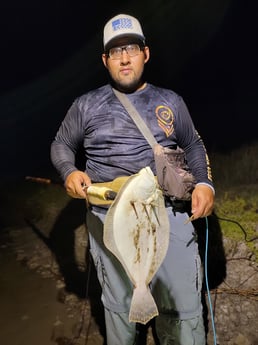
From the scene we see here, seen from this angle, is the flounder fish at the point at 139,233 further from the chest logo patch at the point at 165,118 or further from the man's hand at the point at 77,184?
the chest logo patch at the point at 165,118

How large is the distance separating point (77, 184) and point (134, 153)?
0.49 meters

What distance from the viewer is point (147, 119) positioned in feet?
8.47

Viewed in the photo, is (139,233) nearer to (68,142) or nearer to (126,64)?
(68,142)

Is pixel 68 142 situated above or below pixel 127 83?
below

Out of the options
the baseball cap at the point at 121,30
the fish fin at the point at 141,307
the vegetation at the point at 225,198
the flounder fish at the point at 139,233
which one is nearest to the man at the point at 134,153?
the baseball cap at the point at 121,30

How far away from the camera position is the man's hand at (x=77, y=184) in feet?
7.77

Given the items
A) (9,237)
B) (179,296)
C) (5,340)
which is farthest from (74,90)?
(179,296)

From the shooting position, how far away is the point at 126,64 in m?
2.57

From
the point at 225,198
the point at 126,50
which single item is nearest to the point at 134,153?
the point at 126,50

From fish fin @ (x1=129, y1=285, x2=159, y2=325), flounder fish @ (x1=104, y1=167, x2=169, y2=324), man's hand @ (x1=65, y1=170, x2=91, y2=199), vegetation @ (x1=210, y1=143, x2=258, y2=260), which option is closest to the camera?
flounder fish @ (x1=104, y1=167, x2=169, y2=324)

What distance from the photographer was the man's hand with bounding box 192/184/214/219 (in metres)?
2.42

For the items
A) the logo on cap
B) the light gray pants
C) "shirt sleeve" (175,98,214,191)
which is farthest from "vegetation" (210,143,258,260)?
the logo on cap

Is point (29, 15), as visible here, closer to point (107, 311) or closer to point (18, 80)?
point (18, 80)

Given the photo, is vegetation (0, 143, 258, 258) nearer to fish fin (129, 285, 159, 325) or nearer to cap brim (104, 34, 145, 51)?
fish fin (129, 285, 159, 325)
